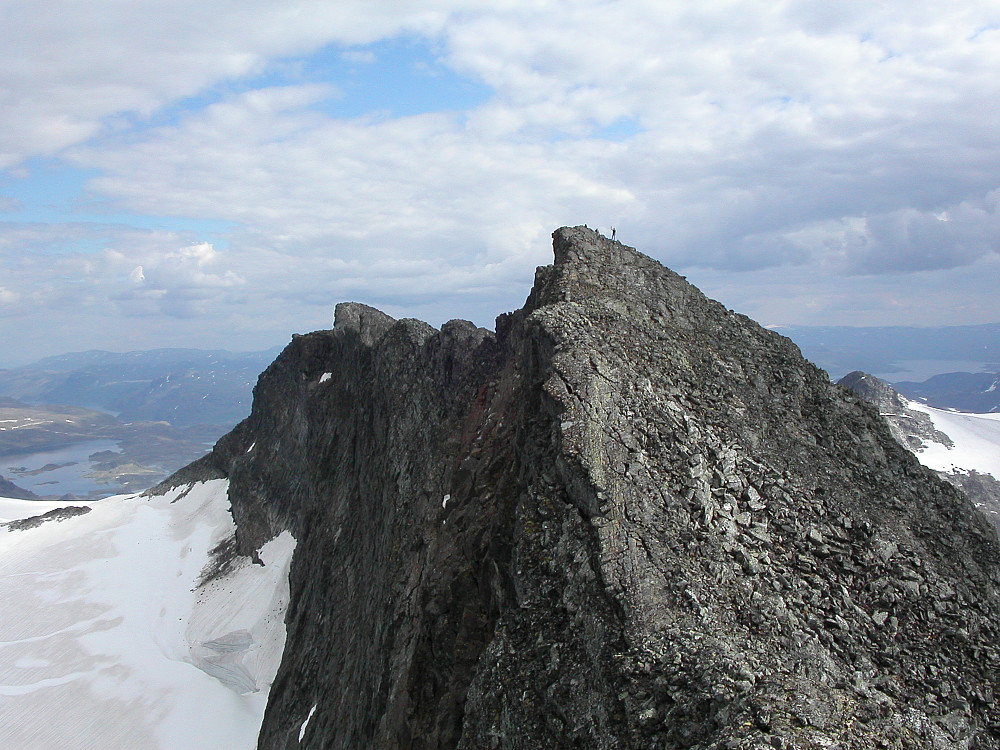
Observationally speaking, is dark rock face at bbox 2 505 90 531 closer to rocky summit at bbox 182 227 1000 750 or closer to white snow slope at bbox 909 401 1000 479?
rocky summit at bbox 182 227 1000 750

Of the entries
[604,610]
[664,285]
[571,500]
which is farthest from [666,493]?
[664,285]

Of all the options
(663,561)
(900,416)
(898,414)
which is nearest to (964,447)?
(900,416)

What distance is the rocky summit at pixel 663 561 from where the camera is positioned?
1148cm

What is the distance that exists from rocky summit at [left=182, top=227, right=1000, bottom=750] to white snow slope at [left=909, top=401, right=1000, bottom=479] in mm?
91106

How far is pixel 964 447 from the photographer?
364 feet

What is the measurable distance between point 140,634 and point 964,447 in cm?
12720

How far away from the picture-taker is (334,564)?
1524 inches

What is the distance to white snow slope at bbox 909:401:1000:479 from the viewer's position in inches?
3984

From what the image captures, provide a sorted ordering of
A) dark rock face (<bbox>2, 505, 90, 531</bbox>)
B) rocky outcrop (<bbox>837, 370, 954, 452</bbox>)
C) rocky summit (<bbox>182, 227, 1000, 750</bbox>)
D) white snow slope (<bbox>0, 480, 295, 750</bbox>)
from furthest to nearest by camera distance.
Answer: rocky outcrop (<bbox>837, 370, 954, 452</bbox>) → dark rock face (<bbox>2, 505, 90, 531</bbox>) → white snow slope (<bbox>0, 480, 295, 750</bbox>) → rocky summit (<bbox>182, 227, 1000, 750</bbox>)

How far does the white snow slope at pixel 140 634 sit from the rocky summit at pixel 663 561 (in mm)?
26425

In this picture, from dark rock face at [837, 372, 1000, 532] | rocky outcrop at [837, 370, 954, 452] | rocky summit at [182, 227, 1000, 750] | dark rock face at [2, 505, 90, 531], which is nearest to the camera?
rocky summit at [182, 227, 1000, 750]

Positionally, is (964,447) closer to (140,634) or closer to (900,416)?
(900,416)

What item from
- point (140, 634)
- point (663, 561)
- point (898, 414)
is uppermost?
point (663, 561)

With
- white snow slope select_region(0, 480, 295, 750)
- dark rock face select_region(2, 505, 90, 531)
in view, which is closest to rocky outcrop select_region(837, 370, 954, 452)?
white snow slope select_region(0, 480, 295, 750)
